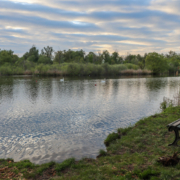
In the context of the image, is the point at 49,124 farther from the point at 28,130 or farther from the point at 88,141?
the point at 88,141

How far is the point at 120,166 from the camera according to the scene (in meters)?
6.32

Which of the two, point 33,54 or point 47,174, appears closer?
point 47,174

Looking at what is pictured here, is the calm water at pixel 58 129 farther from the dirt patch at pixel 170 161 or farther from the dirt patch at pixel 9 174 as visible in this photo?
the dirt patch at pixel 170 161

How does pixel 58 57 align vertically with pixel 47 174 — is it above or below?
above

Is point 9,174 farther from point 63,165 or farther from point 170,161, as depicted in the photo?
point 170,161

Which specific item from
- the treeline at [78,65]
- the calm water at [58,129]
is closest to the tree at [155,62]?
the treeline at [78,65]

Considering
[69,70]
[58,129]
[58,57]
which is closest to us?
[58,129]

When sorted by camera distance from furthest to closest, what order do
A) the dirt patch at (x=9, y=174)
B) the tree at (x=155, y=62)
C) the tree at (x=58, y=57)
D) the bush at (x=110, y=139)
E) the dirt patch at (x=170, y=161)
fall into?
1. the tree at (x=58, y=57)
2. the tree at (x=155, y=62)
3. the bush at (x=110, y=139)
4. the dirt patch at (x=9, y=174)
5. the dirt patch at (x=170, y=161)

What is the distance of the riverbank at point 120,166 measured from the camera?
18.4 ft

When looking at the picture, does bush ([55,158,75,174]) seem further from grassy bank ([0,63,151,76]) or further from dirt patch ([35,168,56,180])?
grassy bank ([0,63,151,76])

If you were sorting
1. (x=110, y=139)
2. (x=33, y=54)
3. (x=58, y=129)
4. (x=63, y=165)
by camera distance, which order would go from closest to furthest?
(x=63, y=165), (x=110, y=139), (x=58, y=129), (x=33, y=54)

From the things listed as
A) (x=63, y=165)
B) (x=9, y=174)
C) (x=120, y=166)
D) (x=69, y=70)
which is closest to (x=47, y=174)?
(x=63, y=165)

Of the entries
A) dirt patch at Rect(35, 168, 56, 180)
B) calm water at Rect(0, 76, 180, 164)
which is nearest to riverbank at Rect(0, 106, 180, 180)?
dirt patch at Rect(35, 168, 56, 180)

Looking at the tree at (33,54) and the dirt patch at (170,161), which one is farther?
the tree at (33,54)
